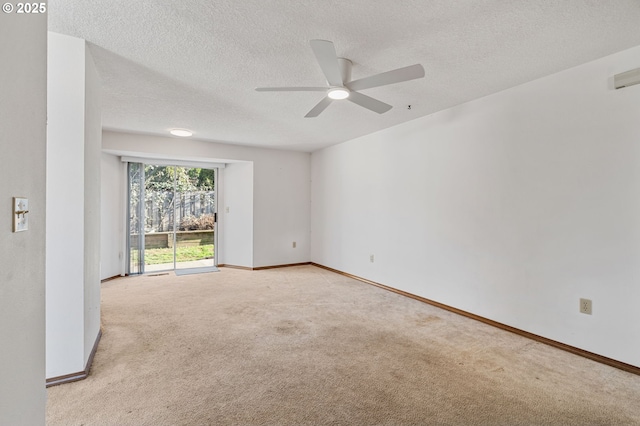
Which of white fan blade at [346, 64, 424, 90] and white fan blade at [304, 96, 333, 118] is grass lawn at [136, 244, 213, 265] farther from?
white fan blade at [346, 64, 424, 90]

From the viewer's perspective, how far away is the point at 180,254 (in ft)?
18.8

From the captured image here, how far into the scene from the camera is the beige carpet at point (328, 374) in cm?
173

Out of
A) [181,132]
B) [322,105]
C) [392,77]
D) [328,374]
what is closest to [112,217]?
[181,132]

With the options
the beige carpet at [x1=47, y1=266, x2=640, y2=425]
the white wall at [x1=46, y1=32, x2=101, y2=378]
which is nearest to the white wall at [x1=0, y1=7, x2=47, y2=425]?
the beige carpet at [x1=47, y1=266, x2=640, y2=425]

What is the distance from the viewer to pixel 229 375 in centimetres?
213

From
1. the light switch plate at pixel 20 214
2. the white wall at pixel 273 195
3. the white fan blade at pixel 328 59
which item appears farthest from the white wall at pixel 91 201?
the white wall at pixel 273 195

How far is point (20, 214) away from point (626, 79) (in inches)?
140

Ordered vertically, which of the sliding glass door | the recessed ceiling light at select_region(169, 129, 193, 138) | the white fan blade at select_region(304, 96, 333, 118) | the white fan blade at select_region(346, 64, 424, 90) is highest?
the recessed ceiling light at select_region(169, 129, 193, 138)

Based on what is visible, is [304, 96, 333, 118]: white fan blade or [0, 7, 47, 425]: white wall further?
[304, 96, 333, 118]: white fan blade

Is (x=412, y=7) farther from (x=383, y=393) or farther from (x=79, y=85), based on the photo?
(x=383, y=393)

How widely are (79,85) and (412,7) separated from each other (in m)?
2.25

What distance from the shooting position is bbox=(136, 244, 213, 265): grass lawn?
552 centimetres

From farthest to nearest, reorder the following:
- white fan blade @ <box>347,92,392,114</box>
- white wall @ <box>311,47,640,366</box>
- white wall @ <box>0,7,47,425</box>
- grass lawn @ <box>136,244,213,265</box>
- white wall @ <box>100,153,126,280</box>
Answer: grass lawn @ <box>136,244,213,265</box>, white wall @ <box>100,153,126,280</box>, white fan blade @ <box>347,92,392,114</box>, white wall @ <box>311,47,640,366</box>, white wall @ <box>0,7,47,425</box>

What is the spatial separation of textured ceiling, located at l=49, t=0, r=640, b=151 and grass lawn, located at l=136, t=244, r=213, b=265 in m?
3.07
